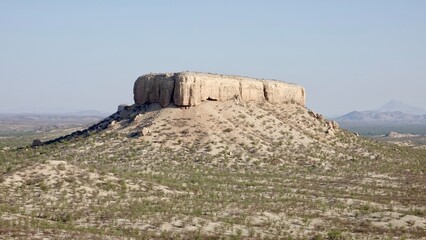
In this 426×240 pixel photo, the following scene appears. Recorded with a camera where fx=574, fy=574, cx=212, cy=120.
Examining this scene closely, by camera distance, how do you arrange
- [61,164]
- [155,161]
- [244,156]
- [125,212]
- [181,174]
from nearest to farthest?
[125,212], [61,164], [181,174], [155,161], [244,156]

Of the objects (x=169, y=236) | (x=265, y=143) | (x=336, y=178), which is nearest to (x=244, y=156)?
(x=265, y=143)

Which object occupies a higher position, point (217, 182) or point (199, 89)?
point (199, 89)

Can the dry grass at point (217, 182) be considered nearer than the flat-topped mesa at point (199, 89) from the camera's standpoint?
Yes

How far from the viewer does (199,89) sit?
186ft

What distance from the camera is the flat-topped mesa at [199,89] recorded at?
184 ft

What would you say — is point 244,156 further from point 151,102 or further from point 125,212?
point 125,212

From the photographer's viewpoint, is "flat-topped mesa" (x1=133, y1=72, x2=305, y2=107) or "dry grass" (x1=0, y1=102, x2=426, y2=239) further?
"flat-topped mesa" (x1=133, y1=72, x2=305, y2=107)

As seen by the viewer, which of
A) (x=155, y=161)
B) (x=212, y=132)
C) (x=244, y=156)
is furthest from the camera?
(x=212, y=132)

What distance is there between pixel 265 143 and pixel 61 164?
23629mm

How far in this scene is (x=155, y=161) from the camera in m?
45.8

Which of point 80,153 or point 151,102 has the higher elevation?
point 151,102

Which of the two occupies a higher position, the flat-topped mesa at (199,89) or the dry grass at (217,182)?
the flat-topped mesa at (199,89)

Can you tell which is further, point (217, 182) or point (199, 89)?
point (199, 89)

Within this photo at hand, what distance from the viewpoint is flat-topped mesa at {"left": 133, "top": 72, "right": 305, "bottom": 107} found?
56.1 m
